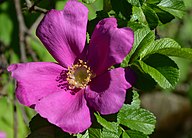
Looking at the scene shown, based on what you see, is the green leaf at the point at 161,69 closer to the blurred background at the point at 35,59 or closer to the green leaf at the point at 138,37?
the green leaf at the point at 138,37

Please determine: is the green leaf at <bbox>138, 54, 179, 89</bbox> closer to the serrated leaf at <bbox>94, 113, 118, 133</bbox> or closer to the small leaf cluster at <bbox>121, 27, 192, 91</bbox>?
the small leaf cluster at <bbox>121, 27, 192, 91</bbox>

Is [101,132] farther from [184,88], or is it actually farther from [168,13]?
[184,88]

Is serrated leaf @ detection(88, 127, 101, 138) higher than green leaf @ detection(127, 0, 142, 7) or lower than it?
lower

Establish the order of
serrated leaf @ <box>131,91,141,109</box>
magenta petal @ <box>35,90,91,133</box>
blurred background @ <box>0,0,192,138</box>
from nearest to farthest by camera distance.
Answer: magenta petal @ <box>35,90,91,133</box>, serrated leaf @ <box>131,91,141,109</box>, blurred background @ <box>0,0,192,138</box>

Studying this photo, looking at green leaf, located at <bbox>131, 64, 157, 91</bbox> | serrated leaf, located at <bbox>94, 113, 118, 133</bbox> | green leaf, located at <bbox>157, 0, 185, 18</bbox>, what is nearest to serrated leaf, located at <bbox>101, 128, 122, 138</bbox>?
serrated leaf, located at <bbox>94, 113, 118, 133</bbox>

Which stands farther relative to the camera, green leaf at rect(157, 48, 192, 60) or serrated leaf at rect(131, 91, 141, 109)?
serrated leaf at rect(131, 91, 141, 109)

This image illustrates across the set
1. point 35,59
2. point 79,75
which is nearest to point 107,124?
point 79,75

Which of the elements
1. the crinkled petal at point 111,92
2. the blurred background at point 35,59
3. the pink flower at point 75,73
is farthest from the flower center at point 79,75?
the blurred background at point 35,59
